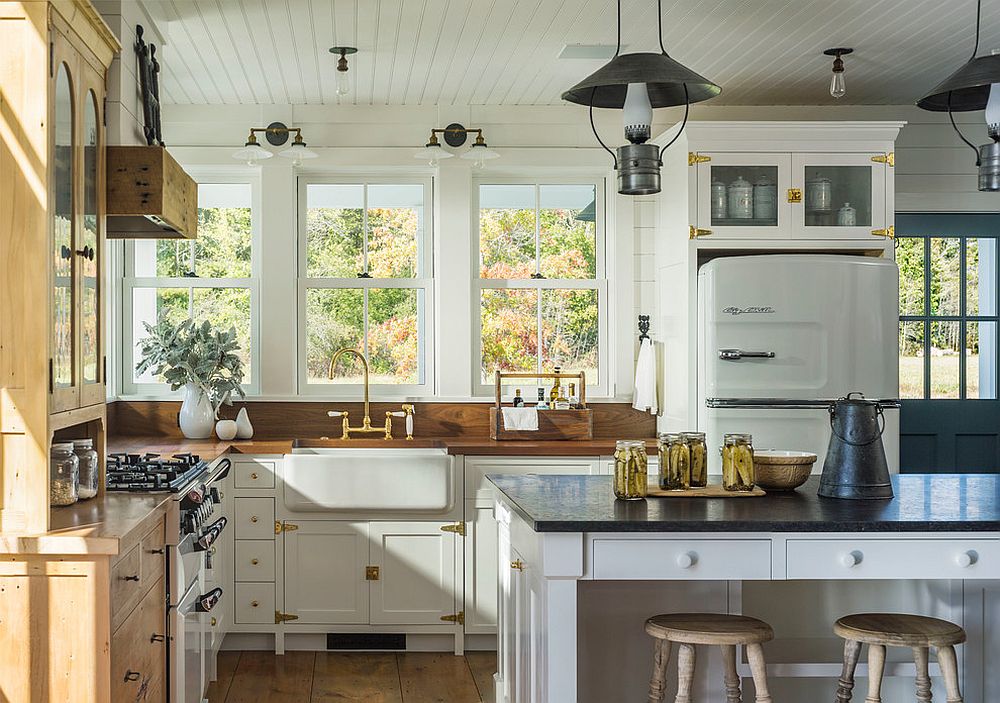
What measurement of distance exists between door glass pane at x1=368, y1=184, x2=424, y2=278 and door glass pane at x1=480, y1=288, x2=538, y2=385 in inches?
18.2

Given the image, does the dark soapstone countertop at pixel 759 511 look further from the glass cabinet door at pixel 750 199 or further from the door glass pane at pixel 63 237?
the glass cabinet door at pixel 750 199

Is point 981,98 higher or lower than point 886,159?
lower

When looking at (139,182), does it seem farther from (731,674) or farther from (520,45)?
(731,674)

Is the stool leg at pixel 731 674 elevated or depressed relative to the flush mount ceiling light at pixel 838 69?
depressed

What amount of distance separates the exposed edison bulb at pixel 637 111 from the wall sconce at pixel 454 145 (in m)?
2.50

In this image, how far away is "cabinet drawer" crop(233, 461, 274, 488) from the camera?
4.78 metres

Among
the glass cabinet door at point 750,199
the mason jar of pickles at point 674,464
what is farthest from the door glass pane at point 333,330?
the mason jar of pickles at point 674,464

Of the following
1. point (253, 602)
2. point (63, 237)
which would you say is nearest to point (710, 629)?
point (63, 237)

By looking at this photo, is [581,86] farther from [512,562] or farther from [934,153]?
[934,153]

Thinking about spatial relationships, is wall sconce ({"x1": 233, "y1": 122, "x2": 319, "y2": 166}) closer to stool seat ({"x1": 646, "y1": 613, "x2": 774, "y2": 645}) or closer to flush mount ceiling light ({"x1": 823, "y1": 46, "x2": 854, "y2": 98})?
flush mount ceiling light ({"x1": 823, "y1": 46, "x2": 854, "y2": 98})

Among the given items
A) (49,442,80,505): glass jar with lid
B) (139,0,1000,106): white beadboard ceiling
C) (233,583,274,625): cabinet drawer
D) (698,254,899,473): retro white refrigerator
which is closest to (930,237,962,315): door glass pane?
(139,0,1000,106): white beadboard ceiling

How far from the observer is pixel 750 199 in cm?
480

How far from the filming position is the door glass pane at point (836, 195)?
4.82 metres

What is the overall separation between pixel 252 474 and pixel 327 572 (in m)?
→ 0.57
